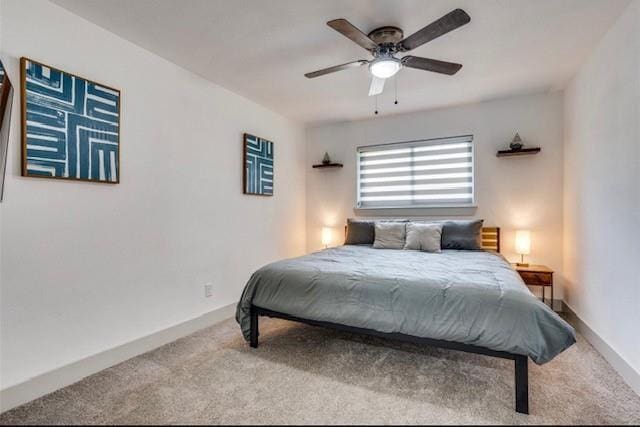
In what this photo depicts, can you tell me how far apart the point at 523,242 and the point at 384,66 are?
254cm

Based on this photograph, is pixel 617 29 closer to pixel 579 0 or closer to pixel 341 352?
pixel 579 0

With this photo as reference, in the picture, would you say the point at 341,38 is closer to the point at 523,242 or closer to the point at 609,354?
the point at 523,242

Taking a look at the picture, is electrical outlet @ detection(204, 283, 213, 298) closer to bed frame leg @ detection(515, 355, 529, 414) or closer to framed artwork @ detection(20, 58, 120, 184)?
framed artwork @ detection(20, 58, 120, 184)

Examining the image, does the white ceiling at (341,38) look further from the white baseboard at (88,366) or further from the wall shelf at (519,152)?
the white baseboard at (88,366)

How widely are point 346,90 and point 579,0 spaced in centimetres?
194

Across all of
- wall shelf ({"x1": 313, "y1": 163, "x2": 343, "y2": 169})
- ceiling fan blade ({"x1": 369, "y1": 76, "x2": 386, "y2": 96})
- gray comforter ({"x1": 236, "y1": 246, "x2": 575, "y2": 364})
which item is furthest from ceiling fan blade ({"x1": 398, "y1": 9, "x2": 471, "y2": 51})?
wall shelf ({"x1": 313, "y1": 163, "x2": 343, "y2": 169})

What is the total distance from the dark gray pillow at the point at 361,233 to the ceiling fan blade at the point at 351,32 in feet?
7.18

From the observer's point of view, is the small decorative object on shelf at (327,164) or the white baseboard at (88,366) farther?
the small decorative object on shelf at (327,164)

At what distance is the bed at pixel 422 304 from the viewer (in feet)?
5.19

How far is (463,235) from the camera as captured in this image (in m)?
3.35

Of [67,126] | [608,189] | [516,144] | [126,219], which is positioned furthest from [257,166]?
[608,189]

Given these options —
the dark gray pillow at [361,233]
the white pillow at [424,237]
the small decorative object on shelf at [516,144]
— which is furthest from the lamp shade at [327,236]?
the small decorative object on shelf at [516,144]

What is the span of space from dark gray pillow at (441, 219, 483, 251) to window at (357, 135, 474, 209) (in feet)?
1.65

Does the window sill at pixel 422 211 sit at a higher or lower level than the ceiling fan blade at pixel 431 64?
lower
